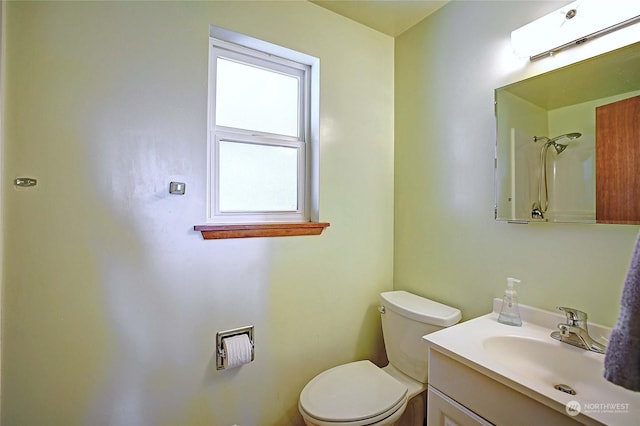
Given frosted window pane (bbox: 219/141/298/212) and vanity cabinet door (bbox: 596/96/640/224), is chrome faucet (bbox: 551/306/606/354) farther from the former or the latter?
frosted window pane (bbox: 219/141/298/212)

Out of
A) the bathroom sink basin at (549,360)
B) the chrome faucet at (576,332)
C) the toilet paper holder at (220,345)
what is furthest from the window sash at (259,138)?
the chrome faucet at (576,332)

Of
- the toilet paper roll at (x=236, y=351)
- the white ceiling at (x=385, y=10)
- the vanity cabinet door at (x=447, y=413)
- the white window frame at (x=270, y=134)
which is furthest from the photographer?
the white ceiling at (x=385, y=10)

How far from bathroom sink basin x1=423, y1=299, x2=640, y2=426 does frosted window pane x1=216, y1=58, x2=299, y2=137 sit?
126 cm

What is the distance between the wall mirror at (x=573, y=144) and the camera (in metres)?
0.93

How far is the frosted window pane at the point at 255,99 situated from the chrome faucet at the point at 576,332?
143 cm

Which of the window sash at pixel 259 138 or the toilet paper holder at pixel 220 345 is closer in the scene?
the toilet paper holder at pixel 220 345

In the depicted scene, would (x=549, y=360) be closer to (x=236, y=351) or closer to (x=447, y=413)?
(x=447, y=413)

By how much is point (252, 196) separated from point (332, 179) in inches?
17.3

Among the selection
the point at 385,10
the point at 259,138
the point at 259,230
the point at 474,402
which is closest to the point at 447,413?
the point at 474,402

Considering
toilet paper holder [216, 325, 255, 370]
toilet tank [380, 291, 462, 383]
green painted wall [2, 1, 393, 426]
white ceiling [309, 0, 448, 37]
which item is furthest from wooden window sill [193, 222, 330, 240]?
white ceiling [309, 0, 448, 37]

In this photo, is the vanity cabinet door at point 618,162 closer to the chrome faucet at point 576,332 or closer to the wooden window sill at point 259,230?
the chrome faucet at point 576,332

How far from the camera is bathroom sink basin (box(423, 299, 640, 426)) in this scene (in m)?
0.68

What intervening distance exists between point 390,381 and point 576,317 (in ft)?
2.52

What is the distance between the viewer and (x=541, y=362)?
986mm
